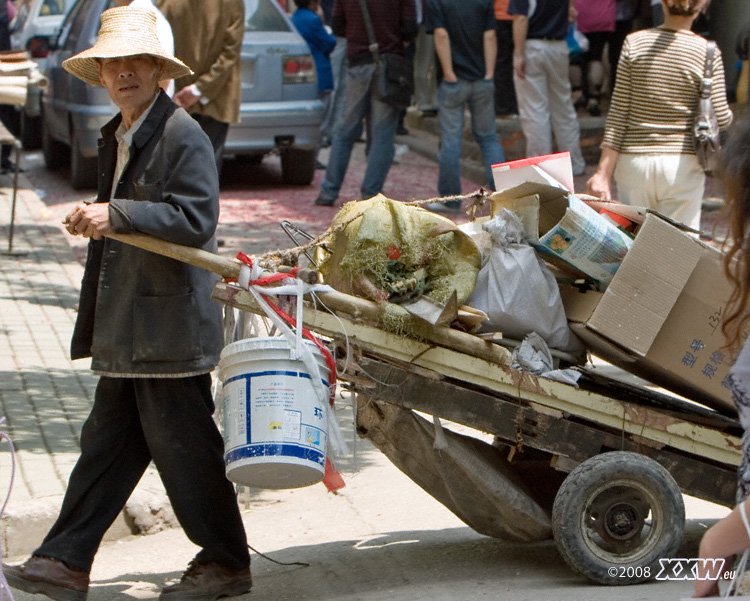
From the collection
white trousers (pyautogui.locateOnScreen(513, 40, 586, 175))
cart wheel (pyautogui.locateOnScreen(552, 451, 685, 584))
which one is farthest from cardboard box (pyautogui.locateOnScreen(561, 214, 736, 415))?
white trousers (pyautogui.locateOnScreen(513, 40, 586, 175))

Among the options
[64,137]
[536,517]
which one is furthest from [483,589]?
[64,137]

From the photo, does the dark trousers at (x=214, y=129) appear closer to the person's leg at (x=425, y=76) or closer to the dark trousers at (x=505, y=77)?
the dark trousers at (x=505, y=77)

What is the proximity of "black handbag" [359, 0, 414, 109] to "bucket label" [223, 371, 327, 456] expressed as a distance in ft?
21.6

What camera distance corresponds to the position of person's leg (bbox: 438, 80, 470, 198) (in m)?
10.1

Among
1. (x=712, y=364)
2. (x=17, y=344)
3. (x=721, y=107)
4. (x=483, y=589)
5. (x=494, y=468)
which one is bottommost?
(x=17, y=344)

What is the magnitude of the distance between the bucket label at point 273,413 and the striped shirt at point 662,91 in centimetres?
288

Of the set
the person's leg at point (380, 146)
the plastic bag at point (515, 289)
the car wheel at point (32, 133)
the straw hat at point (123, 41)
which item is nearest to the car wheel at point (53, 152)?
the car wheel at point (32, 133)

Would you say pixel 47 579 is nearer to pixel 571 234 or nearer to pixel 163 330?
pixel 163 330

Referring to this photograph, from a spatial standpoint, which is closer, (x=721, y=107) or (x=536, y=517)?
(x=536, y=517)

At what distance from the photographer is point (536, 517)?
410 centimetres

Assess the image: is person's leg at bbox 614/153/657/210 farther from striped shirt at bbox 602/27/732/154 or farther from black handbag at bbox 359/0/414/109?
black handbag at bbox 359/0/414/109

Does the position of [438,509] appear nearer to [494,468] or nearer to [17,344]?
[494,468]

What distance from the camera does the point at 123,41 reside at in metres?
3.92

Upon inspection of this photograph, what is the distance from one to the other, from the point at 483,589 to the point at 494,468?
0.40 meters
